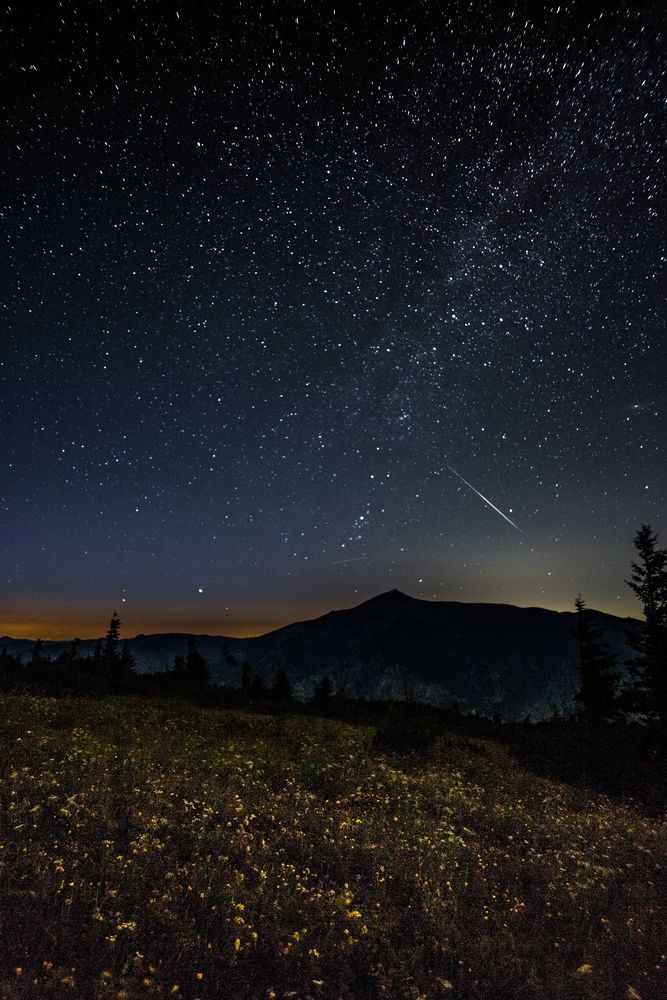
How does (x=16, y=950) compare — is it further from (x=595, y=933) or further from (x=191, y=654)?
Result: (x=191, y=654)

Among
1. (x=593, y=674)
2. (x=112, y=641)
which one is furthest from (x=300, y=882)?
(x=112, y=641)

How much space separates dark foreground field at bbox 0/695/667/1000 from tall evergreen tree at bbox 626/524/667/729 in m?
16.6

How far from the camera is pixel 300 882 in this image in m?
7.99

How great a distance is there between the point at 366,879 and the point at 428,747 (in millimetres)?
10837

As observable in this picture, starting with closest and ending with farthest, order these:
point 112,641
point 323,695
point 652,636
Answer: point 652,636 < point 323,695 < point 112,641

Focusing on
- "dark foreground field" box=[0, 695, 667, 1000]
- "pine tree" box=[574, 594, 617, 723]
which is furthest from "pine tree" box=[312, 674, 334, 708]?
"pine tree" box=[574, 594, 617, 723]

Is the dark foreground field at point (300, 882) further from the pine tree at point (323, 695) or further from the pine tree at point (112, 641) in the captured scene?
the pine tree at point (112, 641)

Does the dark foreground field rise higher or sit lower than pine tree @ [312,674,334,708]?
higher

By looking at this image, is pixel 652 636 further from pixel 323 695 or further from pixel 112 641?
pixel 112 641

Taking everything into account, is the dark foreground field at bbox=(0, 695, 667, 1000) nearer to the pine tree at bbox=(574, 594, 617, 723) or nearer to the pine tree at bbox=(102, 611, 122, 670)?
the pine tree at bbox=(574, 594, 617, 723)

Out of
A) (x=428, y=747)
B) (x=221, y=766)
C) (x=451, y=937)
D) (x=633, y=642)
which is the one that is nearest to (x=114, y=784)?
(x=221, y=766)

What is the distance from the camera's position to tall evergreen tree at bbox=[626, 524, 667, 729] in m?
27.5

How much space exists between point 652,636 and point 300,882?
1078 inches

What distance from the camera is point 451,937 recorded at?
7.13 metres
